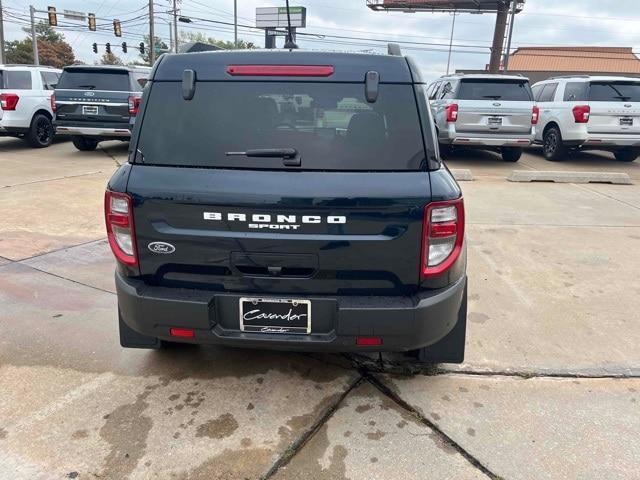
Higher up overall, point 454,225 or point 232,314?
point 454,225

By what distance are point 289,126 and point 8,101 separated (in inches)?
429

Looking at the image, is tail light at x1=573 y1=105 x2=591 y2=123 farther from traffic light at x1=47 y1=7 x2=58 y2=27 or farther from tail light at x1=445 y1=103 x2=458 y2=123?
traffic light at x1=47 y1=7 x2=58 y2=27

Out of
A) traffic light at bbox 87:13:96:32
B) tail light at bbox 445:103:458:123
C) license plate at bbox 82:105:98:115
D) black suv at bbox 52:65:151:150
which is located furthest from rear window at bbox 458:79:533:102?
traffic light at bbox 87:13:96:32

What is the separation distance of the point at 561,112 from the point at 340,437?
1064 cm

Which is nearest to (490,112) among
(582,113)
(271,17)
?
(582,113)

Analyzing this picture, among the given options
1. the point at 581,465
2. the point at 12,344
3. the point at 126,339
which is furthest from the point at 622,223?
the point at 12,344

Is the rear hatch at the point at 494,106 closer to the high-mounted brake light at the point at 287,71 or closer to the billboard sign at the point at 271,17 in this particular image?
the high-mounted brake light at the point at 287,71

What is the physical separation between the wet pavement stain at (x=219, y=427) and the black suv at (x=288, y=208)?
0.45 meters

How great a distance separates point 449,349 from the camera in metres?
2.91

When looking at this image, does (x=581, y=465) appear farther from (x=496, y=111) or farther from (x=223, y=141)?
(x=496, y=111)

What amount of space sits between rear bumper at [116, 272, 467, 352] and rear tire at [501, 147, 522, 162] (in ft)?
33.8

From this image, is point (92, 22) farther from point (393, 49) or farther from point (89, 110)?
point (393, 49)

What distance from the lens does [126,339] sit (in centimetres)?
295

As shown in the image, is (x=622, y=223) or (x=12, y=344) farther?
(x=622, y=223)
